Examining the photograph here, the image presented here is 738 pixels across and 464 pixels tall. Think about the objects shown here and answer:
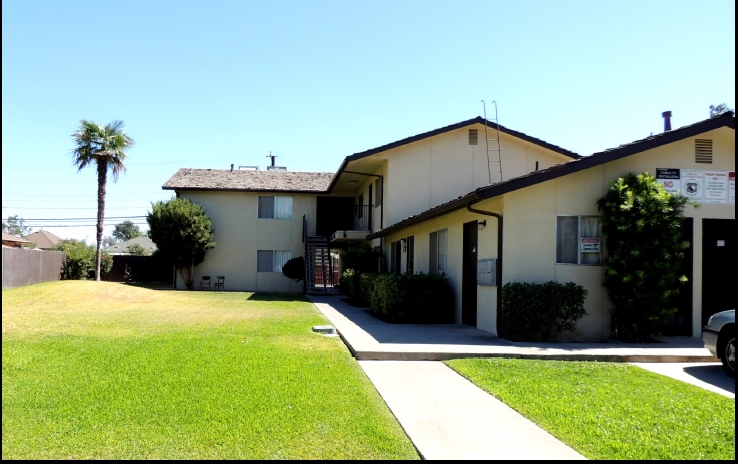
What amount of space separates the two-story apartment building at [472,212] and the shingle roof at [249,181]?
0.32 ft

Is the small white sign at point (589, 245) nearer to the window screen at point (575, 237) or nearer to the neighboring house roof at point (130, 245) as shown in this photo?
the window screen at point (575, 237)

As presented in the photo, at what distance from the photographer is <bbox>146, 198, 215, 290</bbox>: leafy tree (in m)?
26.6

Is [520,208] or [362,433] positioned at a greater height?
[520,208]

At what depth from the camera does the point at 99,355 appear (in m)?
8.18

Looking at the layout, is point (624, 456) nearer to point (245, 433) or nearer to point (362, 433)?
point (362, 433)

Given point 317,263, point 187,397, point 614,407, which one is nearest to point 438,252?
point 614,407

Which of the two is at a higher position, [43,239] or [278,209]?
[278,209]

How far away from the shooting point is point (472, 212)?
12086mm

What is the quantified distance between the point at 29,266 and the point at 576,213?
22107 millimetres

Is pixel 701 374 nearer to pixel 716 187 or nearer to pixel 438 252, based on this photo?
pixel 716 187

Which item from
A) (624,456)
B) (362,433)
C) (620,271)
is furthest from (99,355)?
(620,271)

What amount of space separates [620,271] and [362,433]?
748 centimetres

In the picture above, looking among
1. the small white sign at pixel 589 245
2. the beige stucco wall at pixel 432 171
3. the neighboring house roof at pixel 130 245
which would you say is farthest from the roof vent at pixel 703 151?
the neighboring house roof at pixel 130 245

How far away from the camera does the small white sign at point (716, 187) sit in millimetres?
11680
